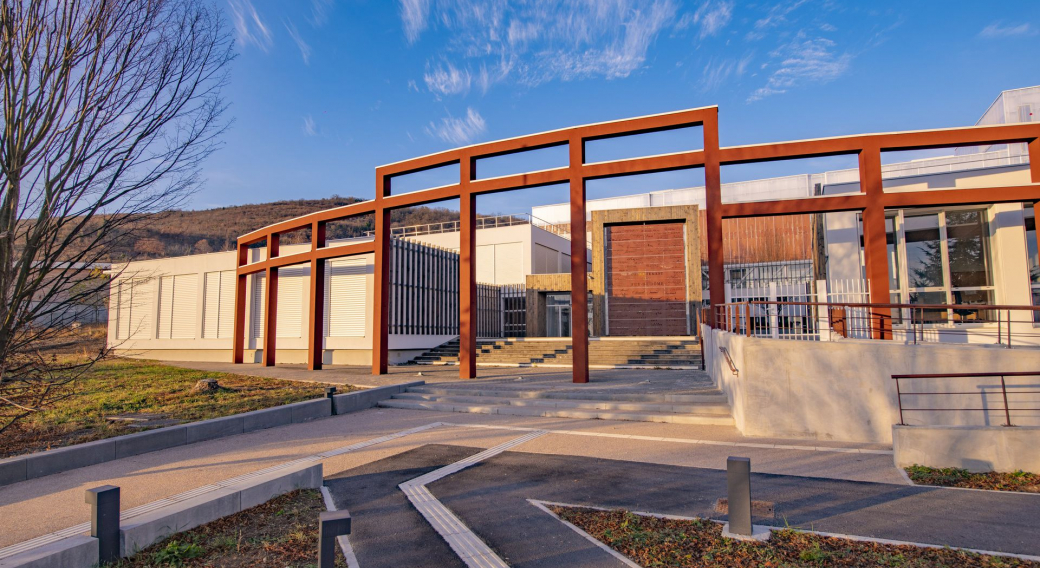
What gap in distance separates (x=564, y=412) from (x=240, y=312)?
20.2 m

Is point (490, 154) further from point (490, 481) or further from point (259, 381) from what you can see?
point (490, 481)

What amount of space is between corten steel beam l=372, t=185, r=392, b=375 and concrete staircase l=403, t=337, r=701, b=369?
470cm

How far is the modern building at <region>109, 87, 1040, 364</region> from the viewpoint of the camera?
1448 cm

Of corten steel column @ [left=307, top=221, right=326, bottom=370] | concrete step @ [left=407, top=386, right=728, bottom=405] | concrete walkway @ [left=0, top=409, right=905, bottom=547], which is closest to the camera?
concrete walkway @ [left=0, top=409, right=905, bottom=547]

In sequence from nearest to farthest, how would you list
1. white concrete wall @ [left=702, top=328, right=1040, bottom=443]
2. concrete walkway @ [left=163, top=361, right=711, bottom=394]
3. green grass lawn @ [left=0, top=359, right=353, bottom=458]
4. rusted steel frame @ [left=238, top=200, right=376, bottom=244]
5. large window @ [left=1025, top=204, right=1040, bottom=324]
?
1. white concrete wall @ [left=702, top=328, right=1040, bottom=443]
2. green grass lawn @ [left=0, top=359, right=353, bottom=458]
3. concrete walkway @ [left=163, top=361, right=711, bottom=394]
4. large window @ [left=1025, top=204, right=1040, bottom=324]
5. rusted steel frame @ [left=238, top=200, right=376, bottom=244]

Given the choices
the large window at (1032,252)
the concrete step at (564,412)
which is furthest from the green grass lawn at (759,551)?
the large window at (1032,252)

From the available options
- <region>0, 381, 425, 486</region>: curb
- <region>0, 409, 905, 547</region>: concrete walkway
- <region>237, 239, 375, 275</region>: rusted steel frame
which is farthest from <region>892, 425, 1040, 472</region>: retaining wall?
<region>237, 239, 375, 275</region>: rusted steel frame

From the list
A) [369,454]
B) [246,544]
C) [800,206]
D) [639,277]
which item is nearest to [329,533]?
[246,544]

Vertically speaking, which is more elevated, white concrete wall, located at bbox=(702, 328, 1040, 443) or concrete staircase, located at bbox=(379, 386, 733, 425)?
white concrete wall, located at bbox=(702, 328, 1040, 443)

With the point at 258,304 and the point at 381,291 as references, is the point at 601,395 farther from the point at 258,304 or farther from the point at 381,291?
the point at 258,304

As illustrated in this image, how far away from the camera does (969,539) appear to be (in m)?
4.61

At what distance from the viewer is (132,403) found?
12.2m

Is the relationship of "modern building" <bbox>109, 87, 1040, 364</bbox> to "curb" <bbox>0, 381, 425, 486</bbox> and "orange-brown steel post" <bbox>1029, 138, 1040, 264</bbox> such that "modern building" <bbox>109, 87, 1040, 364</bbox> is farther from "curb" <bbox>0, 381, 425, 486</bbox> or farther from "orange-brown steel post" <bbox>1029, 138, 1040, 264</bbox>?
"curb" <bbox>0, 381, 425, 486</bbox>

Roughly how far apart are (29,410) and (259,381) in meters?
8.87
